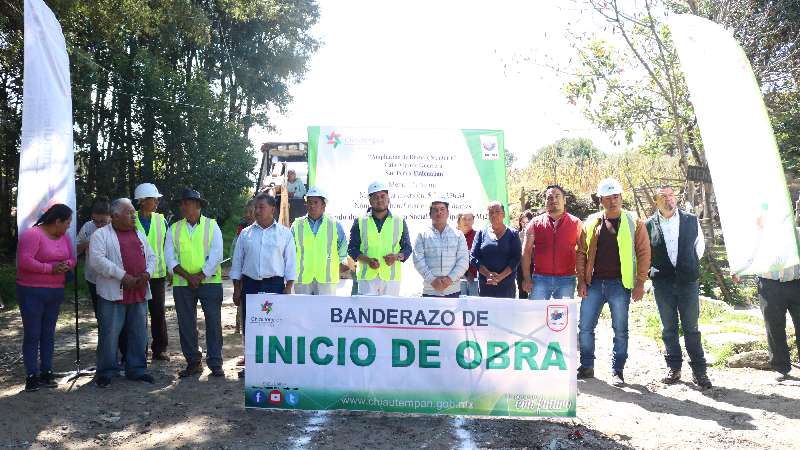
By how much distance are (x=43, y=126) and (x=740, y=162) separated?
6.15 m

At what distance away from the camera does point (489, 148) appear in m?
8.85

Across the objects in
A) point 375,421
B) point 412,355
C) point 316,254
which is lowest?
point 375,421

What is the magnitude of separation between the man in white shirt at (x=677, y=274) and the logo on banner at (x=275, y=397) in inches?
147

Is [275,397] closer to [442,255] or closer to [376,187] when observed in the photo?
[442,255]

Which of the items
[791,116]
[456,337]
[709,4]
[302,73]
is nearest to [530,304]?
[456,337]

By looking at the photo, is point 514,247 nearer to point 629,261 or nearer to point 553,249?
point 553,249

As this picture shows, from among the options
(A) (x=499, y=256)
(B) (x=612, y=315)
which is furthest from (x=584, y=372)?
(A) (x=499, y=256)

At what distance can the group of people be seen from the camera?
6551 millimetres

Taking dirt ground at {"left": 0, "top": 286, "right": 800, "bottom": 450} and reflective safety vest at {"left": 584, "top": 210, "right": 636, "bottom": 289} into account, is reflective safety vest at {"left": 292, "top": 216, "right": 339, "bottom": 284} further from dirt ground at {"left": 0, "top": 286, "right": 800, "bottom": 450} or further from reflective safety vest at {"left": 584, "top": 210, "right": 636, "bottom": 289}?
reflective safety vest at {"left": 584, "top": 210, "right": 636, "bottom": 289}

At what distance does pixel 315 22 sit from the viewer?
3012 cm

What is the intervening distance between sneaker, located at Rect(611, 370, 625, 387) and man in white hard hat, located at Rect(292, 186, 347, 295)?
2.90 meters

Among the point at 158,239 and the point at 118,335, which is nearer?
the point at 118,335

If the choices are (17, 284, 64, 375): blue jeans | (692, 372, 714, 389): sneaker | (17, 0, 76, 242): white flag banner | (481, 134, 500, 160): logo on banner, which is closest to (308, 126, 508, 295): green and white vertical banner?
(481, 134, 500, 160): logo on banner

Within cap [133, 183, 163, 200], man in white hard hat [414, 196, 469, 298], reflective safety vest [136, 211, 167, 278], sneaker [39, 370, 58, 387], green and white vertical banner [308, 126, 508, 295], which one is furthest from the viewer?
green and white vertical banner [308, 126, 508, 295]
